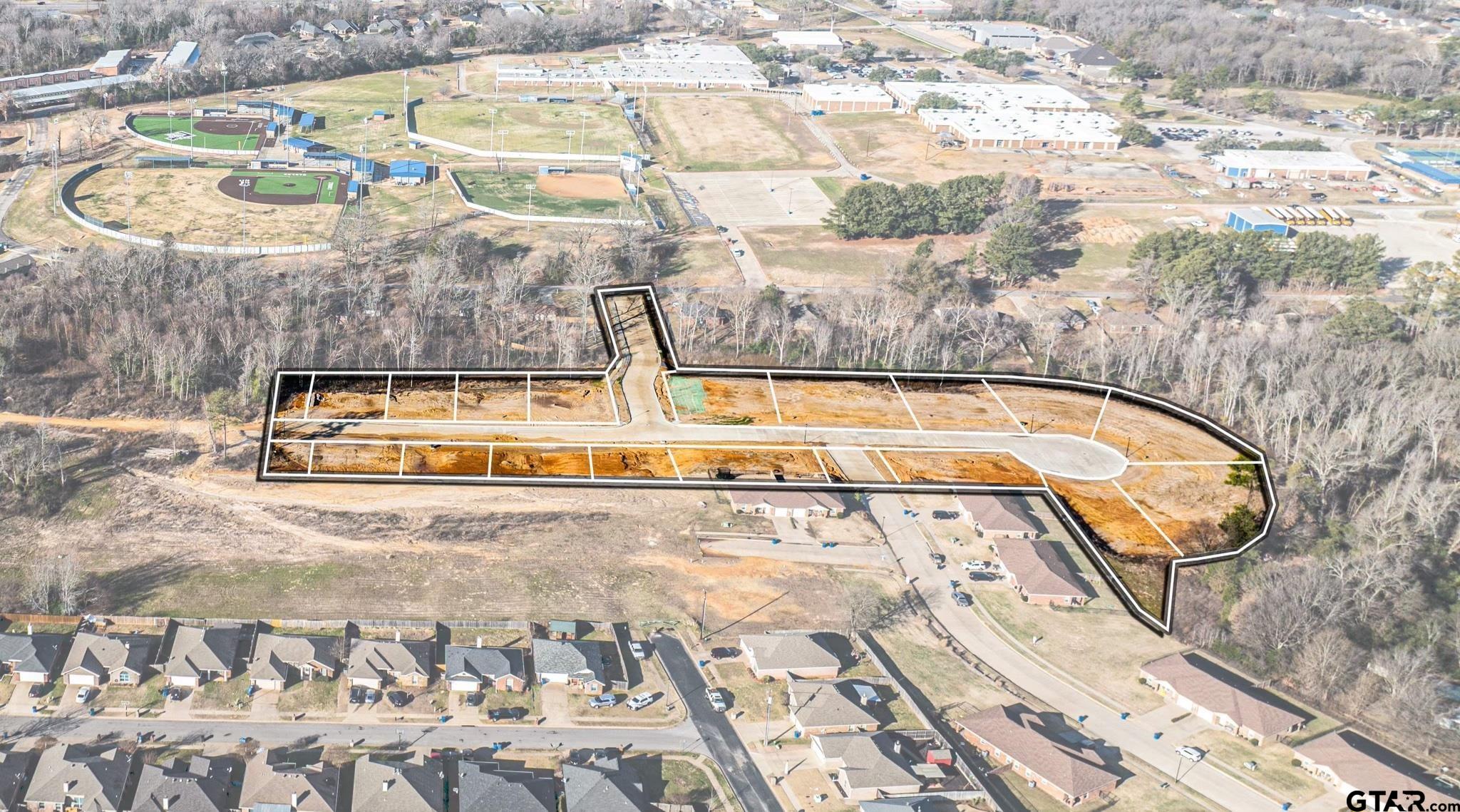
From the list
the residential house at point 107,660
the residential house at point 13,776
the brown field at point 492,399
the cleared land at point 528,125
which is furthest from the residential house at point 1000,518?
the cleared land at point 528,125

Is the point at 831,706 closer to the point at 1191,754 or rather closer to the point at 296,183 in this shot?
the point at 1191,754

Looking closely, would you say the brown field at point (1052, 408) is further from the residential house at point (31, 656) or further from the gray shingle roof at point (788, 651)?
the residential house at point (31, 656)

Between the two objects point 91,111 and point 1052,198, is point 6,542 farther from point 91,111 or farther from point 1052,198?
point 1052,198

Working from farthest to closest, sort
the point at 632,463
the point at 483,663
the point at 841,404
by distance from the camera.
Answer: the point at 483,663, the point at 841,404, the point at 632,463

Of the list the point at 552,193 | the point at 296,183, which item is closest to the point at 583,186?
the point at 552,193

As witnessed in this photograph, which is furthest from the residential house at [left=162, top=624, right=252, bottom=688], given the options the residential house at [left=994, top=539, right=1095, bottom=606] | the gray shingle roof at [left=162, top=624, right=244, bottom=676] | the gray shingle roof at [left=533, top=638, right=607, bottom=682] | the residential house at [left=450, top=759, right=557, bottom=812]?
the residential house at [left=994, top=539, right=1095, bottom=606]

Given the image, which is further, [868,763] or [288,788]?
[868,763]
